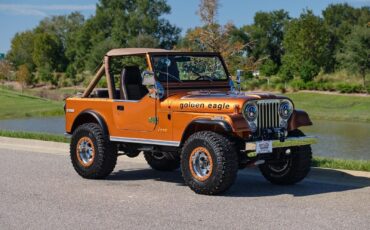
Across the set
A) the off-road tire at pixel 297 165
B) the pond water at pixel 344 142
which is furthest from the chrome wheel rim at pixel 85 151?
the pond water at pixel 344 142

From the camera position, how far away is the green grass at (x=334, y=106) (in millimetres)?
37594

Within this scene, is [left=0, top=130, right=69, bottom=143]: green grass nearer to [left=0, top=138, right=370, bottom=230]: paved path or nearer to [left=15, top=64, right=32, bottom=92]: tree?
[left=0, top=138, right=370, bottom=230]: paved path

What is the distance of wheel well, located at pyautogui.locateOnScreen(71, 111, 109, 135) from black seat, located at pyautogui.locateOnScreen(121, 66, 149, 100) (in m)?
0.55

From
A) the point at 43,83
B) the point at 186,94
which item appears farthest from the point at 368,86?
the point at 43,83

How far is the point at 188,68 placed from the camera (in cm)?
1078

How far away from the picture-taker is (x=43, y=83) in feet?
311

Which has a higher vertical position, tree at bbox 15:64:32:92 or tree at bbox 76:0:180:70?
tree at bbox 76:0:180:70

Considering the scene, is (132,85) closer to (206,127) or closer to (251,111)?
(206,127)

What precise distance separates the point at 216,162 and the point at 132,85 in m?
2.60

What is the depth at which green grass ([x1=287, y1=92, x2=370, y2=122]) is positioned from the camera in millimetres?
37594

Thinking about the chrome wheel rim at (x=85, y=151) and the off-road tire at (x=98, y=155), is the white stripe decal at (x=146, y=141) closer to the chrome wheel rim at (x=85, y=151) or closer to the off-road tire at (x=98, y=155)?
the off-road tire at (x=98, y=155)

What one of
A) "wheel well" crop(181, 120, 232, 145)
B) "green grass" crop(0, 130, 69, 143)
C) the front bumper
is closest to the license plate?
the front bumper

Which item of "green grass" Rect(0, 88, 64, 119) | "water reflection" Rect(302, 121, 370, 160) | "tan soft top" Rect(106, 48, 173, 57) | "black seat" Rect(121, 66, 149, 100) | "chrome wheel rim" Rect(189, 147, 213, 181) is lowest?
"water reflection" Rect(302, 121, 370, 160)

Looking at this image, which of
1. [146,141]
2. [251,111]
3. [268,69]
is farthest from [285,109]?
[268,69]
